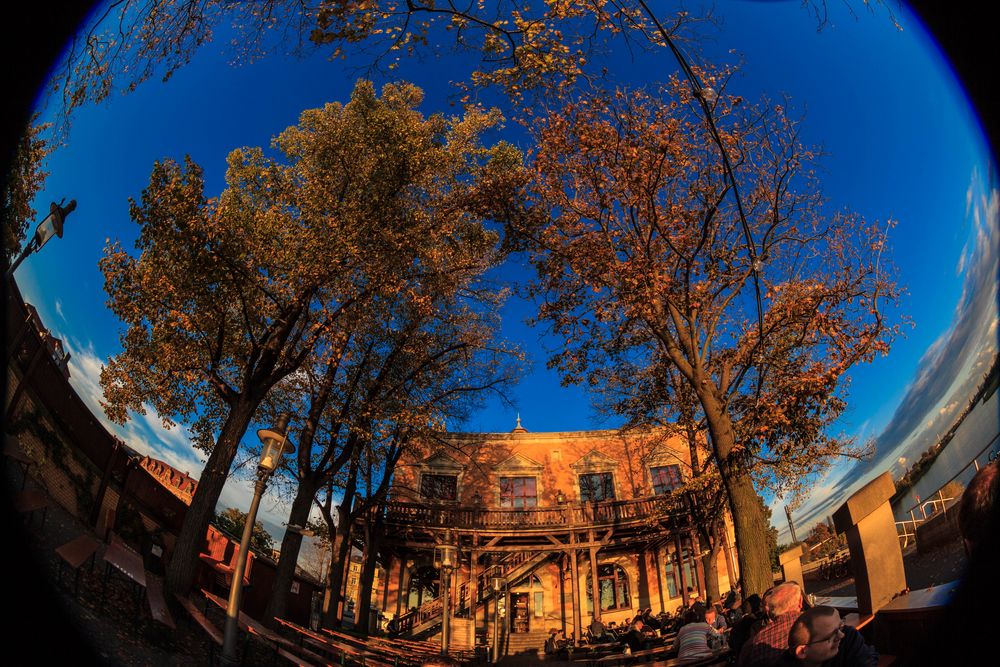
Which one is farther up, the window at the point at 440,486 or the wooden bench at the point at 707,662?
the window at the point at 440,486

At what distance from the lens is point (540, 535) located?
1842 centimetres

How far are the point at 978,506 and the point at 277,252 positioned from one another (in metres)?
7.04

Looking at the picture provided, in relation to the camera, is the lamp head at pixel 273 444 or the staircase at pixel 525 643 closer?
the lamp head at pixel 273 444

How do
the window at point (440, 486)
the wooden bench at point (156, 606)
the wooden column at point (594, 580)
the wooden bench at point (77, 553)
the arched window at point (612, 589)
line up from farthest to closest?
1. the window at point (440, 486)
2. the arched window at point (612, 589)
3. the wooden column at point (594, 580)
4. the wooden bench at point (156, 606)
5. the wooden bench at point (77, 553)

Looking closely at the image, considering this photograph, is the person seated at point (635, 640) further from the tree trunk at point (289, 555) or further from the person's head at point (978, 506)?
the person's head at point (978, 506)

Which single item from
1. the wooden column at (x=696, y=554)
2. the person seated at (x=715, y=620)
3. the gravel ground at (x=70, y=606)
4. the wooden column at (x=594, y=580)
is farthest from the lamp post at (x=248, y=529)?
the wooden column at (x=696, y=554)

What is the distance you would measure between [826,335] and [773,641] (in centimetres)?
454

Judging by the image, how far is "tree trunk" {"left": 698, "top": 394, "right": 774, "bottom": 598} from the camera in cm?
581

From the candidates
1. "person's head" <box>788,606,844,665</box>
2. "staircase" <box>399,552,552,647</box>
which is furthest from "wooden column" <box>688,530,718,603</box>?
"person's head" <box>788,606,844,665</box>

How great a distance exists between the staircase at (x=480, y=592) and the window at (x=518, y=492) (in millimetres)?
3159

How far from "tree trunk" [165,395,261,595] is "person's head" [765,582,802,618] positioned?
17.2 feet

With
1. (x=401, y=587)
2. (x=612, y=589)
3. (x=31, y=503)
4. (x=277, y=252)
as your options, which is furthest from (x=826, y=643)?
(x=612, y=589)

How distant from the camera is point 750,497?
628 centimetres

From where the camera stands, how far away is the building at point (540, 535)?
17.6 m
